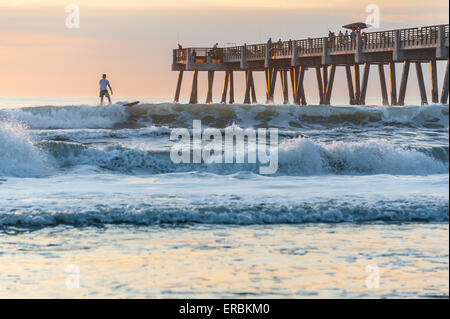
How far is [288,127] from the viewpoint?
3578cm

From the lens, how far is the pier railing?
37.0 m

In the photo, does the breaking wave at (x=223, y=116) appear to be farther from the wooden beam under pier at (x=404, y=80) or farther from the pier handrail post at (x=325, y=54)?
the pier handrail post at (x=325, y=54)

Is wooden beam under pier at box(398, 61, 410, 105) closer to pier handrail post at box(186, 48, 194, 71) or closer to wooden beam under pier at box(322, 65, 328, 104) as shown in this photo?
wooden beam under pier at box(322, 65, 328, 104)

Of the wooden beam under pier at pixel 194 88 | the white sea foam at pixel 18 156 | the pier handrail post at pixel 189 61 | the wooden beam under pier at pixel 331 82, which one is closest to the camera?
the white sea foam at pixel 18 156

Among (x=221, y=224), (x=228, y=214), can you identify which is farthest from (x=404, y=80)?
(x=221, y=224)

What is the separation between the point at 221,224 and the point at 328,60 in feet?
110

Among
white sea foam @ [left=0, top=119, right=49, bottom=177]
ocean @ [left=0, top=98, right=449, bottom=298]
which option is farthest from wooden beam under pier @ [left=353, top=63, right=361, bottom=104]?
white sea foam @ [left=0, top=119, right=49, bottom=177]

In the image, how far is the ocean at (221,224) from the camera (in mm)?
8023

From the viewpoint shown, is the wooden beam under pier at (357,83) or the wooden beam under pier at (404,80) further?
the wooden beam under pier at (357,83)

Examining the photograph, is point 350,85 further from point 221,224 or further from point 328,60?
point 221,224

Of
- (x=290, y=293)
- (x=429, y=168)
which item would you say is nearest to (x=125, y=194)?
(x=290, y=293)

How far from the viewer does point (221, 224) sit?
1150cm

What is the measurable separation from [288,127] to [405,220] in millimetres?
23953

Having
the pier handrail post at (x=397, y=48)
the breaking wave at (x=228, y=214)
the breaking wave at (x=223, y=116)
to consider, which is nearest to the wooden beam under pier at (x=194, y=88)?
the breaking wave at (x=223, y=116)
